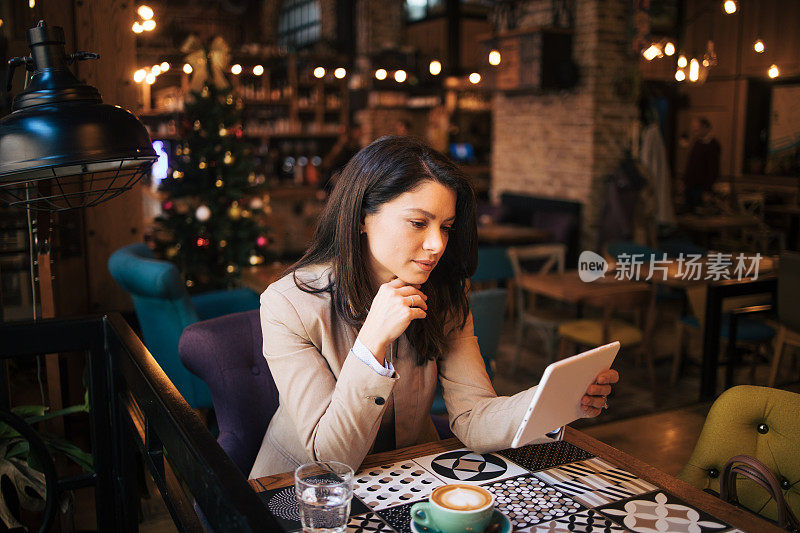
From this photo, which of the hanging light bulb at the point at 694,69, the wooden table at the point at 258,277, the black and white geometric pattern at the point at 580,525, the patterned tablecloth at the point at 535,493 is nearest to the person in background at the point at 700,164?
the hanging light bulb at the point at 694,69

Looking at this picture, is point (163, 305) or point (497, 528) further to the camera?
point (163, 305)

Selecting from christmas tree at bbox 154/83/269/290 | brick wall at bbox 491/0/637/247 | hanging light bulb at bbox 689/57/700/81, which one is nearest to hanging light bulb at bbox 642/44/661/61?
brick wall at bbox 491/0/637/247

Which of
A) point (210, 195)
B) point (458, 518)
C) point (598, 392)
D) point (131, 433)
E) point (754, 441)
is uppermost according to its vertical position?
point (210, 195)

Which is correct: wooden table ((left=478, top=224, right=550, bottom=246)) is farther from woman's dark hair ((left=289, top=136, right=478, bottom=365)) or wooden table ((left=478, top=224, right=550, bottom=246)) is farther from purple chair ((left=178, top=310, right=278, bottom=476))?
woman's dark hair ((left=289, top=136, right=478, bottom=365))

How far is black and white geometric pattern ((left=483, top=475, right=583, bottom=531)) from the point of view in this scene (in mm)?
1372

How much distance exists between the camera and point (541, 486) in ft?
4.96

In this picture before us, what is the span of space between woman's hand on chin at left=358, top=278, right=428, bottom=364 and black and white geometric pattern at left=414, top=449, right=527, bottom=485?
28cm

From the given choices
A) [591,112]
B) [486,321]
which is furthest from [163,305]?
[591,112]

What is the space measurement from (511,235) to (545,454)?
5.48 meters

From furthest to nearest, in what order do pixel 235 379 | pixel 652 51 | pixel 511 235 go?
pixel 511 235 → pixel 652 51 → pixel 235 379

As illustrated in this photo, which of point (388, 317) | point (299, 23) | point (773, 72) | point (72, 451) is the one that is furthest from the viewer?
point (299, 23)

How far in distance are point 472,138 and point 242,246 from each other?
7.78 metres

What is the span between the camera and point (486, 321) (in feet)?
11.2

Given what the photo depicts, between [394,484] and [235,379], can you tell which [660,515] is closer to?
[394,484]
